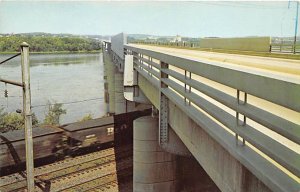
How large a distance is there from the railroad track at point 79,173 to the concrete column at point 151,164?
4.07 meters

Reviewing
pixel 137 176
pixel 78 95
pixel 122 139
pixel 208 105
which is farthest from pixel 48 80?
pixel 208 105

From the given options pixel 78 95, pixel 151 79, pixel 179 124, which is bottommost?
pixel 78 95

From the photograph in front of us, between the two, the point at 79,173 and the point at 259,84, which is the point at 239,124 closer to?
the point at 259,84

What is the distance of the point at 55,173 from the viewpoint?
1816 centimetres

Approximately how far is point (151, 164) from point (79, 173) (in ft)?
18.8

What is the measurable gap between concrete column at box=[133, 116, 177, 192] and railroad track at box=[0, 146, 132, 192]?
13.3 ft

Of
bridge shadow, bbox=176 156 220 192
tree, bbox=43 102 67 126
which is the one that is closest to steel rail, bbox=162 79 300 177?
bridge shadow, bbox=176 156 220 192

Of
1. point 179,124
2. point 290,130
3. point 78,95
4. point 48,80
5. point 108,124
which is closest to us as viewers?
point 290,130

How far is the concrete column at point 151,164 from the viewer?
47.9 ft

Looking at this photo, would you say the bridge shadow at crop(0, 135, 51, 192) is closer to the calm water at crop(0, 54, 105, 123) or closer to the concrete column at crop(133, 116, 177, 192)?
the concrete column at crop(133, 116, 177, 192)

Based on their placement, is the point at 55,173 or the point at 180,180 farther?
the point at 55,173

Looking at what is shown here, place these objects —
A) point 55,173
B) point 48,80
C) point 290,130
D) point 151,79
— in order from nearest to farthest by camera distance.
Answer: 1. point 290,130
2. point 151,79
3. point 55,173
4. point 48,80

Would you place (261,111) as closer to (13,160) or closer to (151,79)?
(151,79)

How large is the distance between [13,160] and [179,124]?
42.8 ft
